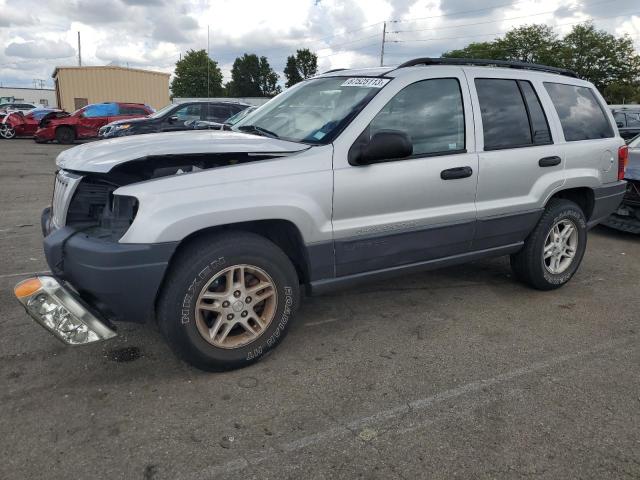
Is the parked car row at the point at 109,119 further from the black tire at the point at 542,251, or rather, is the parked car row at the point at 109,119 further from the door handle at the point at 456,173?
the door handle at the point at 456,173

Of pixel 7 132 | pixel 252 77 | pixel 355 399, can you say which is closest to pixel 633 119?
pixel 355 399

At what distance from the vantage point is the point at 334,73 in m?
4.21

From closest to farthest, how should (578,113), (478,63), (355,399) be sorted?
(355,399) → (478,63) → (578,113)

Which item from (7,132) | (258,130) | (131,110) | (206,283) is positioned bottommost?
(206,283)

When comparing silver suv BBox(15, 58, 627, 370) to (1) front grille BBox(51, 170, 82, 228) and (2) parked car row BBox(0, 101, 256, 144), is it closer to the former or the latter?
(1) front grille BBox(51, 170, 82, 228)

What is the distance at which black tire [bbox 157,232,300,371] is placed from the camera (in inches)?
112

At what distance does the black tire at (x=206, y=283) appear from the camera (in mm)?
2838

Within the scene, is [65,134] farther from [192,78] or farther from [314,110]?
[192,78]

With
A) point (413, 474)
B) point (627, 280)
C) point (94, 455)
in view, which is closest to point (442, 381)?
point (413, 474)

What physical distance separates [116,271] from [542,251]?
11.4ft

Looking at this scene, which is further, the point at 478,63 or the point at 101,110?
the point at 101,110

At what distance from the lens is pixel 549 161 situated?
422 cm

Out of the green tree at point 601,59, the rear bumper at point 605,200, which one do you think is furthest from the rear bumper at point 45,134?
the green tree at point 601,59

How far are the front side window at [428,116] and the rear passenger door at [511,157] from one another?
19 centimetres
